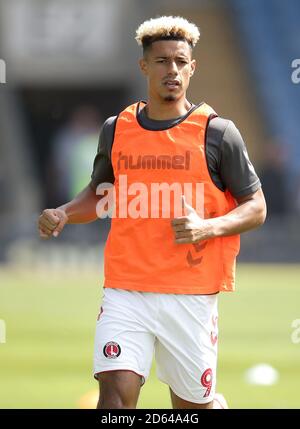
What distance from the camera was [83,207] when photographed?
8.26 metres

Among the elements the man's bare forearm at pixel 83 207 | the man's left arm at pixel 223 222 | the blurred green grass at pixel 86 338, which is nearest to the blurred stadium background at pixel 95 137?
the blurred green grass at pixel 86 338

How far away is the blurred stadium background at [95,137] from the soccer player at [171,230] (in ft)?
18.8

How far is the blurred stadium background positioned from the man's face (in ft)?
20.0

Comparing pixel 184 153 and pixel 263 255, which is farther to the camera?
pixel 263 255

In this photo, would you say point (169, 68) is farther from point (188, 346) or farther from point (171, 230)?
point (188, 346)

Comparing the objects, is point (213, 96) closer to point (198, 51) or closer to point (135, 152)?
point (198, 51)

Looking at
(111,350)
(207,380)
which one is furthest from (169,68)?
(207,380)

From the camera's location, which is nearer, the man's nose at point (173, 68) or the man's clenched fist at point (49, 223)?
the man's nose at point (173, 68)

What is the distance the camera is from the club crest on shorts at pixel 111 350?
7508 mm

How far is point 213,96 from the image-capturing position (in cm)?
2981

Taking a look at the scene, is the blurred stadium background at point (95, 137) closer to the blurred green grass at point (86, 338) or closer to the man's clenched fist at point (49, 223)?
the blurred green grass at point (86, 338)
